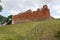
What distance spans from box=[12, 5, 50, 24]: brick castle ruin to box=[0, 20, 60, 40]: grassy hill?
4854 mm

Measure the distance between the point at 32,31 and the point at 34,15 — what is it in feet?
26.7

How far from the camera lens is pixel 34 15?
35000 millimetres

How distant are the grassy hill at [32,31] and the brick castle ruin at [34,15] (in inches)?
191

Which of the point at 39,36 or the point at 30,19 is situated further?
the point at 30,19

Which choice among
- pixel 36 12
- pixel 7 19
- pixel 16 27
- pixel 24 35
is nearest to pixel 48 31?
pixel 24 35

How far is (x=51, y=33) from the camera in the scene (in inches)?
1013

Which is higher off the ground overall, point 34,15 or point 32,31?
point 34,15

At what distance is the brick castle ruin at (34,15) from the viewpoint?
34.8 meters

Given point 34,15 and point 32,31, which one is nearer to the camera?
point 32,31

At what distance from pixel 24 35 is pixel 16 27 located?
4692 mm

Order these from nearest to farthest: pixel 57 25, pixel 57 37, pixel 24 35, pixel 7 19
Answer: pixel 57 37, pixel 24 35, pixel 57 25, pixel 7 19

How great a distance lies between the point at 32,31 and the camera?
1070 inches

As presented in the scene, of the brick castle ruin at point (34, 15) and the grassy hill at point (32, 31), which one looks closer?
the grassy hill at point (32, 31)

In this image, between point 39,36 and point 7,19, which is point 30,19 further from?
point 7,19
